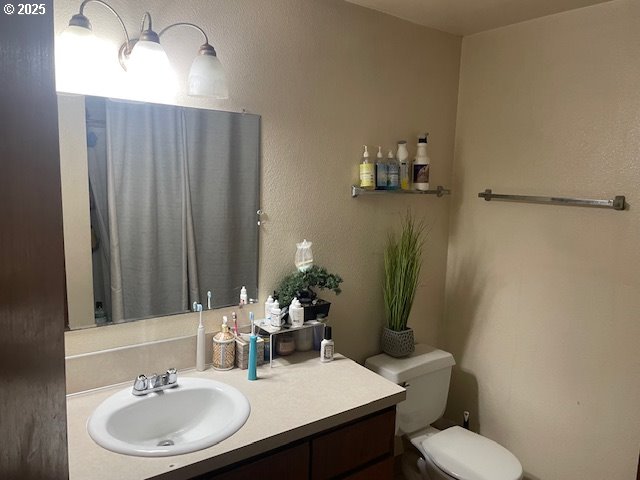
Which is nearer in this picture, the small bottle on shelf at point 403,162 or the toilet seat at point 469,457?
the toilet seat at point 469,457

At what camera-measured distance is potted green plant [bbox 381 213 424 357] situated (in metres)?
2.09

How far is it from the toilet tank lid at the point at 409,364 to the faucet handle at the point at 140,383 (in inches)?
38.7

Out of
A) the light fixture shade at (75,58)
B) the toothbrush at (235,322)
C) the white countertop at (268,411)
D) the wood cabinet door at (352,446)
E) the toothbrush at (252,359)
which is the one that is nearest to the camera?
the white countertop at (268,411)

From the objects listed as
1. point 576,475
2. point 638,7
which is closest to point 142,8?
point 638,7

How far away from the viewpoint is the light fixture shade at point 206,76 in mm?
1444

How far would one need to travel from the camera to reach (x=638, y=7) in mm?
1690

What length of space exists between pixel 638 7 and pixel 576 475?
1867mm

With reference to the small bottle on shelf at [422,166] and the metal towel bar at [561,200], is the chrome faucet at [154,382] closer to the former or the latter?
the small bottle on shelf at [422,166]

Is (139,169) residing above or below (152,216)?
above

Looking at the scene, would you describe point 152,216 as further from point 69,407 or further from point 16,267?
point 16,267

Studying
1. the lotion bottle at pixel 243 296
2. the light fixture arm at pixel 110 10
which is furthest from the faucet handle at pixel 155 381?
the light fixture arm at pixel 110 10

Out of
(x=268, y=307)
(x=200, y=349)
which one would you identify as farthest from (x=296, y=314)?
(x=200, y=349)

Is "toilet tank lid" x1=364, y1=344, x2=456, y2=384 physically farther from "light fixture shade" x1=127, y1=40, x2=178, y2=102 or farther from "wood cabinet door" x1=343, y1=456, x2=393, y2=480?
"light fixture shade" x1=127, y1=40, x2=178, y2=102

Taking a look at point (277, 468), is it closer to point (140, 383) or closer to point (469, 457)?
point (140, 383)
